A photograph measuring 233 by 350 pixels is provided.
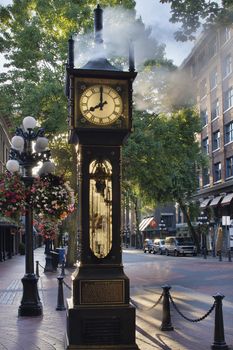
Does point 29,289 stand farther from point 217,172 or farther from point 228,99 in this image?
point 217,172

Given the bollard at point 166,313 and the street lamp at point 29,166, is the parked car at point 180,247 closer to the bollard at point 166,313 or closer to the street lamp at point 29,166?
the street lamp at point 29,166

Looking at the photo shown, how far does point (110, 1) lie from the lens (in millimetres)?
26297

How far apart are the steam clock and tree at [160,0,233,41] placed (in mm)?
928

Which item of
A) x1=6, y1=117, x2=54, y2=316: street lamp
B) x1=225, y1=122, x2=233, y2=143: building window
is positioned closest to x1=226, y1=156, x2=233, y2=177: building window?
x1=225, y1=122, x2=233, y2=143: building window

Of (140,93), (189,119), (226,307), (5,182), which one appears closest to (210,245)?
(189,119)

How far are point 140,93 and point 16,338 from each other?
58.1 ft

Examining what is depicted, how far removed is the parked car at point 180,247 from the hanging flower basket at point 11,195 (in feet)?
121

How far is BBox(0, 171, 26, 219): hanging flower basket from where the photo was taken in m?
11.0

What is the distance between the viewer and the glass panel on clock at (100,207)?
7922 mm

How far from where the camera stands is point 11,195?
11.1m

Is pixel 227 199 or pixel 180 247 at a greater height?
pixel 227 199

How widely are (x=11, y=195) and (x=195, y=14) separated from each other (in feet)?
16.9

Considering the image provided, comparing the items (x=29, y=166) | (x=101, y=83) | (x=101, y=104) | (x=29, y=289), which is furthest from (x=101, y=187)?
(x=29, y=289)

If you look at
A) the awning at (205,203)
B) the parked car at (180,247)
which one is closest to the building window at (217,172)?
the awning at (205,203)
